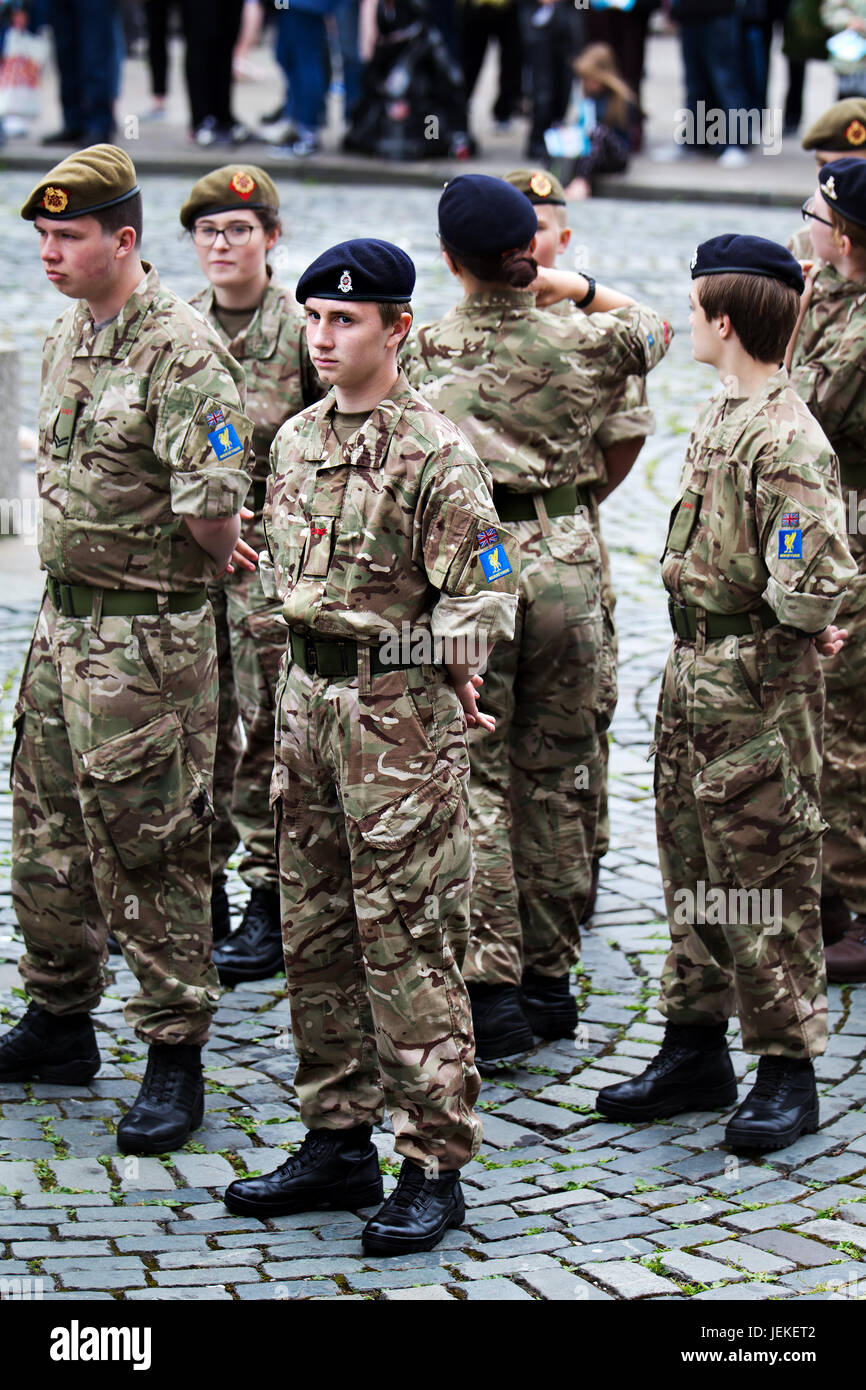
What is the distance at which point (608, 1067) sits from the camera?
18.4ft

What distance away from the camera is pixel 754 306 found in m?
4.97

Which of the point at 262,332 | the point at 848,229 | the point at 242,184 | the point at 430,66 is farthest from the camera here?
the point at 430,66

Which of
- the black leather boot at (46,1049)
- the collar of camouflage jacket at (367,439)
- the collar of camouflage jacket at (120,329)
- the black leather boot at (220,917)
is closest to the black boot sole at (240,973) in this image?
the black leather boot at (220,917)

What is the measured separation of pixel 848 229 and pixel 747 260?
1.18 m

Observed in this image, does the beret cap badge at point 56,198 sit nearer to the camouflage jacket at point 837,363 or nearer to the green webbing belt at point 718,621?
the green webbing belt at point 718,621

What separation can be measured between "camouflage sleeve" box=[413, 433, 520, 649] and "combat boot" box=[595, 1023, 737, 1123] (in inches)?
57.8

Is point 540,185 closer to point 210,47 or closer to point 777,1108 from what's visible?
point 777,1108

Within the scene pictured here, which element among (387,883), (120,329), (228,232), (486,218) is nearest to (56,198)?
(120,329)

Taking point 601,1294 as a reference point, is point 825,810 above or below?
above

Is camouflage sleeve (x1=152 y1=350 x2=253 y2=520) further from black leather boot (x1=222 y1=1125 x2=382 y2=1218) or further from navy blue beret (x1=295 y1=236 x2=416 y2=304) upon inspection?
black leather boot (x1=222 y1=1125 x2=382 y2=1218)

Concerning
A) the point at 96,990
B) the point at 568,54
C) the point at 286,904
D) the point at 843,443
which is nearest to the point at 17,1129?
the point at 96,990

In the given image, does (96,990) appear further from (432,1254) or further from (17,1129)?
Answer: (432,1254)

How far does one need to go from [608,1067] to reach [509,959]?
1.31 ft

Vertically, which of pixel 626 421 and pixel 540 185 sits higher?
pixel 540 185
